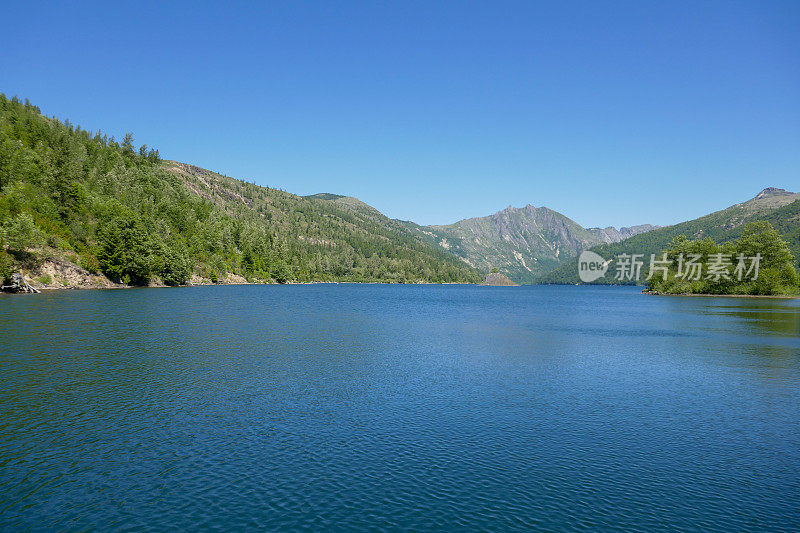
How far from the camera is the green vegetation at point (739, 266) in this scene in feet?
513

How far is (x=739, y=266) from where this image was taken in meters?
163

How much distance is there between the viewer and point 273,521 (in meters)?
16.4

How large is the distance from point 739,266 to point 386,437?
191 m

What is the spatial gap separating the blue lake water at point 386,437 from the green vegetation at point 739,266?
443ft

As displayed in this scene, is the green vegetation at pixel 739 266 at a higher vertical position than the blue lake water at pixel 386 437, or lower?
higher

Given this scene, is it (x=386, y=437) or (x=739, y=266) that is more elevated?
(x=739, y=266)

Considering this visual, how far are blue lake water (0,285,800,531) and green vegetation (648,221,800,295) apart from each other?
135 meters

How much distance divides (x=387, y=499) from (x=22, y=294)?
441ft

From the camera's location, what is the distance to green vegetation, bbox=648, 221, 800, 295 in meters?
156

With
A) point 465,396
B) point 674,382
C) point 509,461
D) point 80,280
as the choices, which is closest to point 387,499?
point 509,461

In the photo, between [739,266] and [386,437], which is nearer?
[386,437]

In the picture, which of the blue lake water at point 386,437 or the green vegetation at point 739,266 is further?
the green vegetation at point 739,266

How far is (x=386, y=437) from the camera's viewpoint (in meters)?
25.5

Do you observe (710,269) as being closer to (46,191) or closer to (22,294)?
(22,294)
